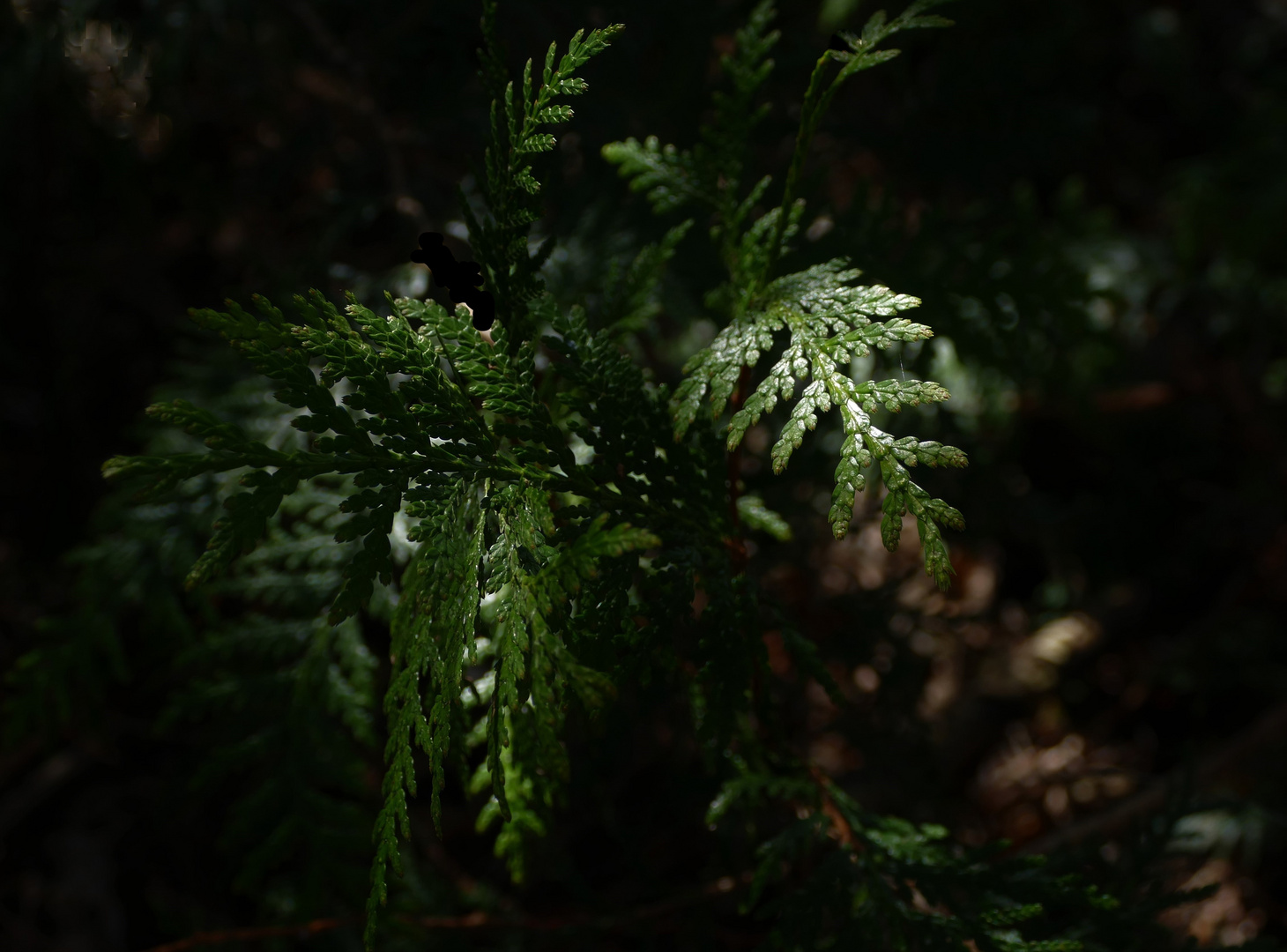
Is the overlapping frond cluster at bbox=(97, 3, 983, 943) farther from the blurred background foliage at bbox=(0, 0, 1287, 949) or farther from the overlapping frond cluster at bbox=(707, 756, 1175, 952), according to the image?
the blurred background foliage at bbox=(0, 0, 1287, 949)

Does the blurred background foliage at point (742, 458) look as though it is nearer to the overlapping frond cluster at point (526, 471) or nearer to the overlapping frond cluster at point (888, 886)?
the overlapping frond cluster at point (888, 886)

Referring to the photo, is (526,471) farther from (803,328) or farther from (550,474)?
(803,328)

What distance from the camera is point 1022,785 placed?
9.16 ft

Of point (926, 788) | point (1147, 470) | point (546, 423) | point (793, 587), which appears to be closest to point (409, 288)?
point (546, 423)

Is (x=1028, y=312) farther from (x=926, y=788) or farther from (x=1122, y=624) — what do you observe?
(x=1122, y=624)

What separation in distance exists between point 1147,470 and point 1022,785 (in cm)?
126

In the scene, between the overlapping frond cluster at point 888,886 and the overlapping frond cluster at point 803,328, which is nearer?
the overlapping frond cluster at point 803,328

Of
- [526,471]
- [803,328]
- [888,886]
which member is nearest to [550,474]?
[526,471]

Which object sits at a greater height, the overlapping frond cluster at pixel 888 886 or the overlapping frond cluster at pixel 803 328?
the overlapping frond cluster at pixel 803 328

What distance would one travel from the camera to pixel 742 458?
1.96m

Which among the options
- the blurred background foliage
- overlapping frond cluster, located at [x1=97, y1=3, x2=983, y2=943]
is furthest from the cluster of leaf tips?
the blurred background foliage

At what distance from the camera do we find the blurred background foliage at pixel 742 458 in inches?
78.8

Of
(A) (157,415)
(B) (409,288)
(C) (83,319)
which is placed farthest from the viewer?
(C) (83,319)

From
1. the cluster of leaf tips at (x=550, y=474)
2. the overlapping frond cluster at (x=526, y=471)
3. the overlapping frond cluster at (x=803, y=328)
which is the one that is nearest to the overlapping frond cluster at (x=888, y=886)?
the cluster of leaf tips at (x=550, y=474)
